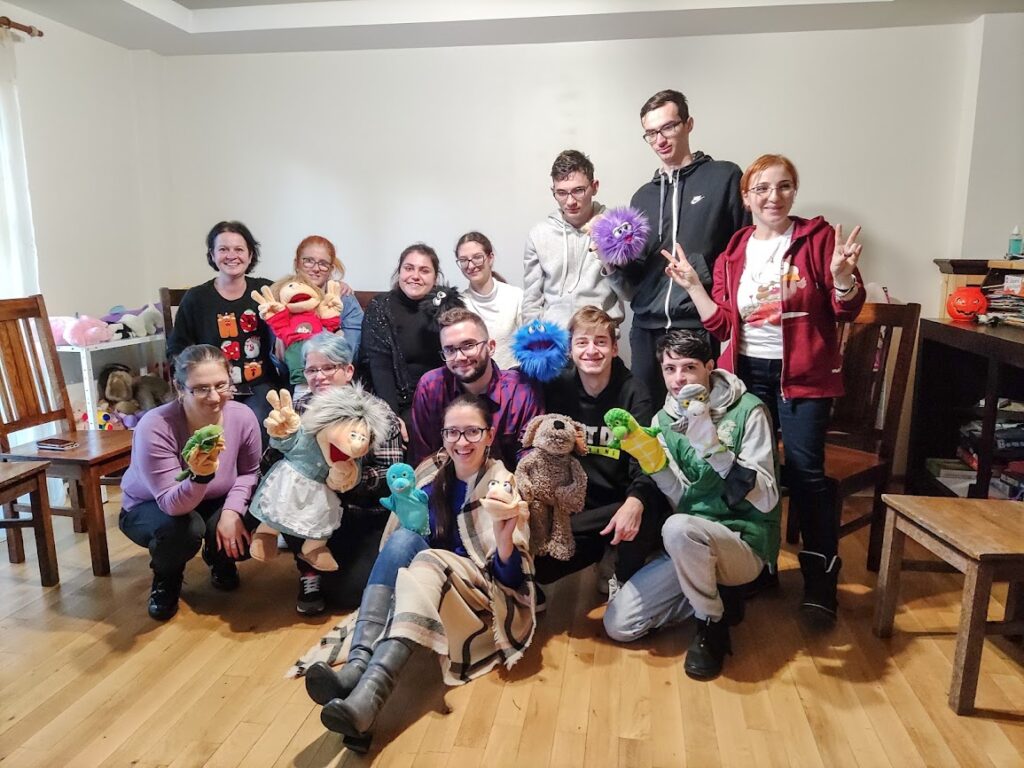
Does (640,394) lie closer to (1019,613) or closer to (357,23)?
(1019,613)

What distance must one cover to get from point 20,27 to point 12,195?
2.22ft

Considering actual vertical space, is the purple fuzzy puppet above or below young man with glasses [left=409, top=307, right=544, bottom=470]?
above

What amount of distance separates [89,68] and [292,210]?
112 centimetres

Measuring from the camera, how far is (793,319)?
6.70ft

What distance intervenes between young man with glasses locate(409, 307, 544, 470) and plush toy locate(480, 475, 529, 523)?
243mm

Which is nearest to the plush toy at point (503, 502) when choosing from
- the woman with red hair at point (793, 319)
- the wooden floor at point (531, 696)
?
the wooden floor at point (531, 696)

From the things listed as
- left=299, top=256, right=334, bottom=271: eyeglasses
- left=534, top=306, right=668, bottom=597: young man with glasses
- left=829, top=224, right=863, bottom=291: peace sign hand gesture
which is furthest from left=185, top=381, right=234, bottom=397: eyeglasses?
left=829, top=224, right=863, bottom=291: peace sign hand gesture

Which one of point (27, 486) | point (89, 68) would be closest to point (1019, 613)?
point (27, 486)

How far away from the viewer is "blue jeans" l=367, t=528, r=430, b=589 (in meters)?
1.87

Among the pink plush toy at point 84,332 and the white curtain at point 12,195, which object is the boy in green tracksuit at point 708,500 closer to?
the pink plush toy at point 84,332

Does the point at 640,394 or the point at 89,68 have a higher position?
the point at 89,68

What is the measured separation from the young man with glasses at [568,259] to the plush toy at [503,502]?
839 millimetres

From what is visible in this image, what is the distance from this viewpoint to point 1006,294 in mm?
2732

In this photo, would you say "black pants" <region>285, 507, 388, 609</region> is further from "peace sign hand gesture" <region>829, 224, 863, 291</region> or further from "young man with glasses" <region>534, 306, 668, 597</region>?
"peace sign hand gesture" <region>829, 224, 863, 291</region>
